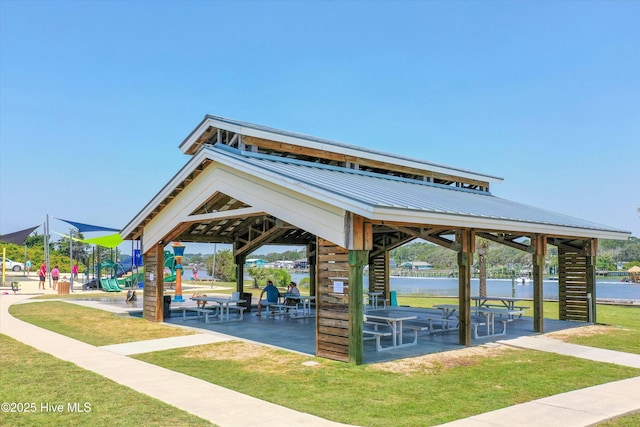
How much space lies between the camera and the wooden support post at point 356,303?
9.20m

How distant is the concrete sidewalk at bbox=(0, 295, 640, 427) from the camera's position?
19.3 feet

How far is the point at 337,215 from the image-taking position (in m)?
9.53

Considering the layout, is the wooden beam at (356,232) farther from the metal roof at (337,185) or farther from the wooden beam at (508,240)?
the wooden beam at (508,240)

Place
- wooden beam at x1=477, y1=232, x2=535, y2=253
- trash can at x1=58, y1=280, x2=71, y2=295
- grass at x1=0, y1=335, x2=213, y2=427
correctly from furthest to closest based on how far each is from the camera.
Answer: trash can at x1=58, y1=280, x2=71, y2=295 → wooden beam at x1=477, y1=232, x2=535, y2=253 → grass at x1=0, y1=335, x2=213, y2=427

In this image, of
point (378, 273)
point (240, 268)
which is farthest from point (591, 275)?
point (240, 268)

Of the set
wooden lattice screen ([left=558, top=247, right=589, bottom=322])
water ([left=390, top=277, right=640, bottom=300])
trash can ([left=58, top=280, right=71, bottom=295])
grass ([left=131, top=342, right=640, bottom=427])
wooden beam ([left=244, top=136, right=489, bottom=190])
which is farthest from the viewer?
water ([left=390, top=277, right=640, bottom=300])

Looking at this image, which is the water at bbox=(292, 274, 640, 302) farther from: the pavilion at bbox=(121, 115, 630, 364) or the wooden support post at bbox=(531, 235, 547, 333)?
the wooden support post at bbox=(531, 235, 547, 333)

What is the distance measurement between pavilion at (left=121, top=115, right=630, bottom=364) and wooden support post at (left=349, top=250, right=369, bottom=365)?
2 cm

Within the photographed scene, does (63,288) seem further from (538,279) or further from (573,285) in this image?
(573,285)

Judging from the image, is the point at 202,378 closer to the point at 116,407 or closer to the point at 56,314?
the point at 116,407

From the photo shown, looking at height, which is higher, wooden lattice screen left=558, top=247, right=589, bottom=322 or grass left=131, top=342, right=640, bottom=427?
wooden lattice screen left=558, top=247, right=589, bottom=322

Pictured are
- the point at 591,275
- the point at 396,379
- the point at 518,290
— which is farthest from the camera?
the point at 518,290

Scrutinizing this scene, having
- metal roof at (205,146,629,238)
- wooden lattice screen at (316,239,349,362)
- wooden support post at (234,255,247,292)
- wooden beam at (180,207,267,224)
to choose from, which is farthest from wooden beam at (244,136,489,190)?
wooden support post at (234,255,247,292)

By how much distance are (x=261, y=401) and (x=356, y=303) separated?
303 centimetres
